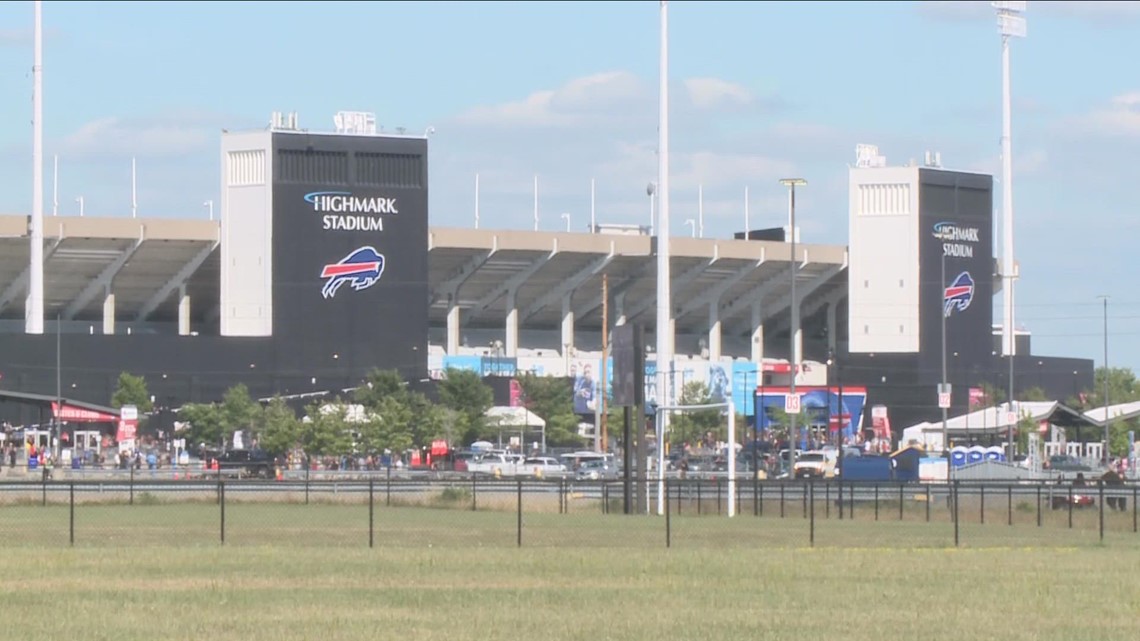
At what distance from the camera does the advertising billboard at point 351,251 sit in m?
101

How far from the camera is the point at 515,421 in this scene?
99.3 m

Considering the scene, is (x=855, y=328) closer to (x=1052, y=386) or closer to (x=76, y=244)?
(x=1052, y=386)

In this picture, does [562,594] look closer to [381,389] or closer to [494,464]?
[494,464]

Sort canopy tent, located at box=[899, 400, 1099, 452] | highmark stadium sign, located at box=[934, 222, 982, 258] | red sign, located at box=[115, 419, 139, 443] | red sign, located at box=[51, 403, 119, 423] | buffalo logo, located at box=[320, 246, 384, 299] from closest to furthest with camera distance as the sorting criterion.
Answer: red sign, located at box=[115, 419, 139, 443]
canopy tent, located at box=[899, 400, 1099, 452]
red sign, located at box=[51, 403, 119, 423]
buffalo logo, located at box=[320, 246, 384, 299]
highmark stadium sign, located at box=[934, 222, 982, 258]

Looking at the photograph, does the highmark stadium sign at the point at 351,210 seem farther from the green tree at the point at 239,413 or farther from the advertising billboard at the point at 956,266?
the advertising billboard at the point at 956,266

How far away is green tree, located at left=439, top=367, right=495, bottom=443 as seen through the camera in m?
96.1

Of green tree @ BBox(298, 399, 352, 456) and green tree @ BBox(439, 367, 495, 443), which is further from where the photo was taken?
green tree @ BBox(439, 367, 495, 443)

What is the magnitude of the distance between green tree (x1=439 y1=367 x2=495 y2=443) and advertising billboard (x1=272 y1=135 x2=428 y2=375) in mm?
6312

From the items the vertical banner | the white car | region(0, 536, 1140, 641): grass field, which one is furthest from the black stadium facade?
region(0, 536, 1140, 641): grass field

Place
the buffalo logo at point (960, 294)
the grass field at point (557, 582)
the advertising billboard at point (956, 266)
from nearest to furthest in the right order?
the grass field at point (557, 582) → the advertising billboard at point (956, 266) → the buffalo logo at point (960, 294)

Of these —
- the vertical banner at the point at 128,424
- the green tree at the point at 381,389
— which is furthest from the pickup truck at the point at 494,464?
the vertical banner at the point at 128,424

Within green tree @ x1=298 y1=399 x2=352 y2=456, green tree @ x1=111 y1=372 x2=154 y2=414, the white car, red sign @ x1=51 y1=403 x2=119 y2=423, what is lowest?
the white car

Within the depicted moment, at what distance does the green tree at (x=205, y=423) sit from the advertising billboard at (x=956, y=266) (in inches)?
1990

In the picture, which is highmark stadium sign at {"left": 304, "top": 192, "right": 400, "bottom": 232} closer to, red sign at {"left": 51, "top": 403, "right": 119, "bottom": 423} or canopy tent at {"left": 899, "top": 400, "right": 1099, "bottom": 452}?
red sign at {"left": 51, "top": 403, "right": 119, "bottom": 423}
